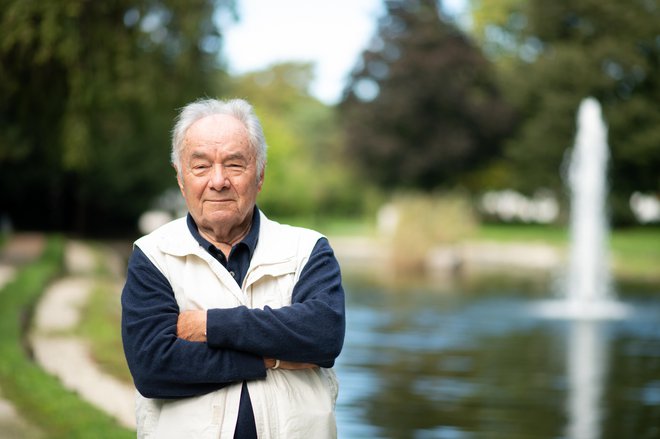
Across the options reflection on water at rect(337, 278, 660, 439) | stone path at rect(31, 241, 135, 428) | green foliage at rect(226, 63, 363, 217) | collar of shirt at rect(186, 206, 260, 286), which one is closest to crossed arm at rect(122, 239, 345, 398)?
collar of shirt at rect(186, 206, 260, 286)

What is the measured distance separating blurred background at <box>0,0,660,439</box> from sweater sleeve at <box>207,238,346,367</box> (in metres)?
3.10

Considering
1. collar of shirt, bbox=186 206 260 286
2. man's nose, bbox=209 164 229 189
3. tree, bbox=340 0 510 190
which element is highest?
tree, bbox=340 0 510 190

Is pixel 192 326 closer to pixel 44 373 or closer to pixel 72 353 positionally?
pixel 44 373

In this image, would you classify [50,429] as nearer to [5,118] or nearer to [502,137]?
[5,118]

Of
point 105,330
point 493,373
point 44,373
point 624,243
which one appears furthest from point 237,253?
point 624,243

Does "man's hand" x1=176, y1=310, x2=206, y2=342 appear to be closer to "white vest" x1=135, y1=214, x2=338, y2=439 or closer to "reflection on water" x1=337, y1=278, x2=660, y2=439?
"white vest" x1=135, y1=214, x2=338, y2=439

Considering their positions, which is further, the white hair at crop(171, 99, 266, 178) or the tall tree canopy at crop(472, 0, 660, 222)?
the tall tree canopy at crop(472, 0, 660, 222)

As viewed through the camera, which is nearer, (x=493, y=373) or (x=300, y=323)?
(x=300, y=323)

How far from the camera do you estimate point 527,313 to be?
1808 centimetres

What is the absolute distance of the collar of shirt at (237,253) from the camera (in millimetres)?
3236

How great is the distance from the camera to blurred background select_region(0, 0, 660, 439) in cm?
962

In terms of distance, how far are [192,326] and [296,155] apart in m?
71.8

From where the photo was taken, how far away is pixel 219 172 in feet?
10.5

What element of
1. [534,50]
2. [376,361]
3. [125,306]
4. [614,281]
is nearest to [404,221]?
[614,281]
